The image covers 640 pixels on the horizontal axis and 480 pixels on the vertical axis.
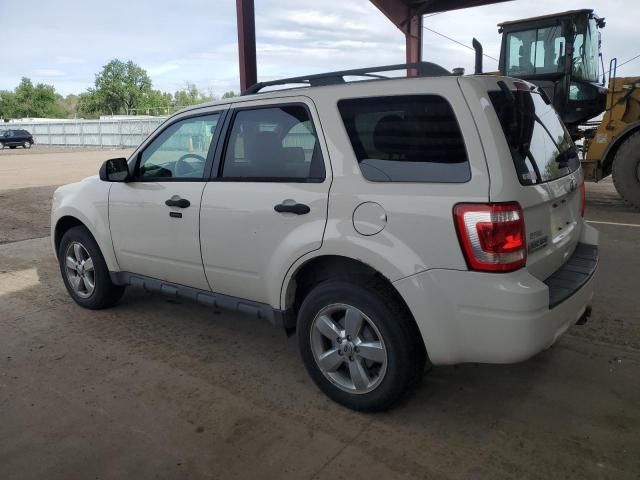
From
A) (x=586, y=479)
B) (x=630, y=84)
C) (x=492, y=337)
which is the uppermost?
(x=630, y=84)

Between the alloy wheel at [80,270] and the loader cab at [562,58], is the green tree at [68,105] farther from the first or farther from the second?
the alloy wheel at [80,270]

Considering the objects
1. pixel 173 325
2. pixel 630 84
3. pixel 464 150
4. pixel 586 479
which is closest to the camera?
pixel 586 479

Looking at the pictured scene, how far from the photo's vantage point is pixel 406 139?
2.77m

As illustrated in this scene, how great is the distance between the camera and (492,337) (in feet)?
8.30

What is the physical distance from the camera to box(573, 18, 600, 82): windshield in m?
9.45

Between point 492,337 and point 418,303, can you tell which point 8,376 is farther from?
point 492,337

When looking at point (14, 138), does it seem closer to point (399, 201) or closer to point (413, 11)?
point (413, 11)

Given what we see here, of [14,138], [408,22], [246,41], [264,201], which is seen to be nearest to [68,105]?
[14,138]

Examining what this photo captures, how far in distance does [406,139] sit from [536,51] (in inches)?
332

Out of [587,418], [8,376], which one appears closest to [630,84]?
[587,418]

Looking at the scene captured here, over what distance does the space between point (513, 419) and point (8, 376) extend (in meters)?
3.18

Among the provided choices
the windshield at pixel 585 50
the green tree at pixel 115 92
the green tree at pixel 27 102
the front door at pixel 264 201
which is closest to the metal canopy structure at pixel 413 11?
the windshield at pixel 585 50

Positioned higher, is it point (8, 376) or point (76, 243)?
point (76, 243)

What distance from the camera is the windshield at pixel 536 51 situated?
9.57 meters
